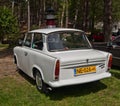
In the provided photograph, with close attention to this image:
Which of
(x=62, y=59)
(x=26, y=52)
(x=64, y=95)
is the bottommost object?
(x=64, y=95)

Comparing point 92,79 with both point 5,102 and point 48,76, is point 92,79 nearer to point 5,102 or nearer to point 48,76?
point 48,76

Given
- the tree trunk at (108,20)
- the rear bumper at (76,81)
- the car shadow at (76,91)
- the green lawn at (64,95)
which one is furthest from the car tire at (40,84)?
the tree trunk at (108,20)

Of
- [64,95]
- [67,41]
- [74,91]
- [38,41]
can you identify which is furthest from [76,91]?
[38,41]

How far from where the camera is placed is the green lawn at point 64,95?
6.09m

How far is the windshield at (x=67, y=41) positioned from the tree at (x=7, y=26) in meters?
15.9

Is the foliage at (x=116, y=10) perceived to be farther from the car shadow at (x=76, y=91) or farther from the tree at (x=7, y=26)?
the car shadow at (x=76, y=91)

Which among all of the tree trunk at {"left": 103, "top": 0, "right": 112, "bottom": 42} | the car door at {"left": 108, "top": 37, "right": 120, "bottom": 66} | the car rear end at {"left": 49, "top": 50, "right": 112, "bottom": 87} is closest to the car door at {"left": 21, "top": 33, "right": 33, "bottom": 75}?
the car rear end at {"left": 49, "top": 50, "right": 112, "bottom": 87}

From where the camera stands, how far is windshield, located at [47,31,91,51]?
258 inches

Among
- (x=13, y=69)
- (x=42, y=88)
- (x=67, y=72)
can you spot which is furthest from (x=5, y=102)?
(x=13, y=69)

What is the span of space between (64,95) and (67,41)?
1461 millimetres

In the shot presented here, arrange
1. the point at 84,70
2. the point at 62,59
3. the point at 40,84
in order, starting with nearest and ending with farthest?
1. the point at 62,59
2. the point at 84,70
3. the point at 40,84

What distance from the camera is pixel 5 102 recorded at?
20.5ft

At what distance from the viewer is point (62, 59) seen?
19.3 feet

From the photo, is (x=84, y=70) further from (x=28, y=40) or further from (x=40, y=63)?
(x=28, y=40)
